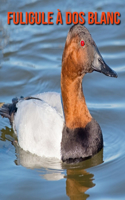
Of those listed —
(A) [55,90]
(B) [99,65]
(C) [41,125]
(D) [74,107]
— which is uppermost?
(A) [55,90]

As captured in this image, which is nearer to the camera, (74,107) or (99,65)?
(99,65)

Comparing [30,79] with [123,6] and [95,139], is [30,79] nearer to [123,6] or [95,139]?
[95,139]

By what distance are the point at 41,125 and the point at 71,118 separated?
42cm

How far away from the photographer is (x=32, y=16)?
33.5 feet

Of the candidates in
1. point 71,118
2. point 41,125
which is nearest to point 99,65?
point 71,118

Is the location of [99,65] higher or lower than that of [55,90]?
lower

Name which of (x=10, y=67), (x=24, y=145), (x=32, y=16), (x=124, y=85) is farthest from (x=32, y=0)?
(x=24, y=145)

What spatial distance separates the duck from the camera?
15.2 feet

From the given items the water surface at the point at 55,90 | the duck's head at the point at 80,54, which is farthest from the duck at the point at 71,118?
the water surface at the point at 55,90

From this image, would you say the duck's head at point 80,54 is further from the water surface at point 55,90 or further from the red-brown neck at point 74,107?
the water surface at point 55,90

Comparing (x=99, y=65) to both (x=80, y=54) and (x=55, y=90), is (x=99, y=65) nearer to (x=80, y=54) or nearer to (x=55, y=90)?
(x=80, y=54)

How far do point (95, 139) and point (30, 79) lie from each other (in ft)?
9.73

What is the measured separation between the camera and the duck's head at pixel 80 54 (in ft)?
14.9

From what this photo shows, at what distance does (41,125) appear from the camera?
5133 millimetres
